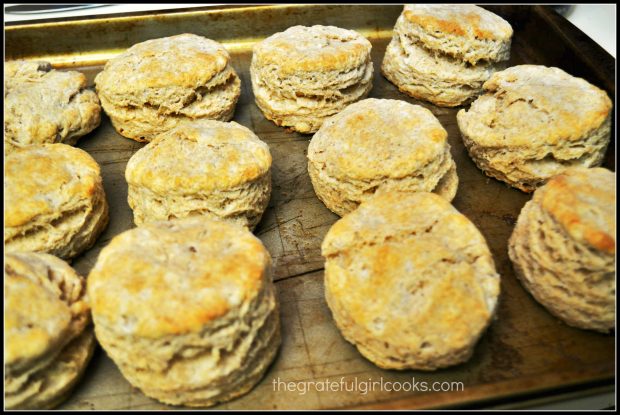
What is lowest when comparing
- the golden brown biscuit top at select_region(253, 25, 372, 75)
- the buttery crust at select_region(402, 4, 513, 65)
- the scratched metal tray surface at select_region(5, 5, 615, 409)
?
the scratched metal tray surface at select_region(5, 5, 615, 409)

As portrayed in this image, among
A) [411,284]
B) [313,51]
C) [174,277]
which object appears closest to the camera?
[174,277]

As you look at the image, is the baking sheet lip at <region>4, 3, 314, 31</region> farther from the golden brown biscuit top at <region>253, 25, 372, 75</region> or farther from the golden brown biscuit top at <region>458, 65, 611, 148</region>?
the golden brown biscuit top at <region>458, 65, 611, 148</region>

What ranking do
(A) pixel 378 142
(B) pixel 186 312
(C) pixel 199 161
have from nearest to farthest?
(B) pixel 186 312 < (C) pixel 199 161 < (A) pixel 378 142

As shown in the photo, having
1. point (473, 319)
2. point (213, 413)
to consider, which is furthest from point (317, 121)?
point (213, 413)

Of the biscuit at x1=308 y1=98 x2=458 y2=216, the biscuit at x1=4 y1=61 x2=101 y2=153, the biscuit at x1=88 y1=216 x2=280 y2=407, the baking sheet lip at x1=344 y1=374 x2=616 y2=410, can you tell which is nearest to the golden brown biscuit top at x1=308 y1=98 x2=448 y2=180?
the biscuit at x1=308 y1=98 x2=458 y2=216

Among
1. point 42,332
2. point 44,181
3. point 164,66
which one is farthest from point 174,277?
point 164,66

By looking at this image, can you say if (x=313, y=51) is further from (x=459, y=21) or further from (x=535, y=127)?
(x=535, y=127)

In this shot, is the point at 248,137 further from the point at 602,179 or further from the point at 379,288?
the point at 602,179

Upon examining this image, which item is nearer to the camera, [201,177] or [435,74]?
[201,177]
